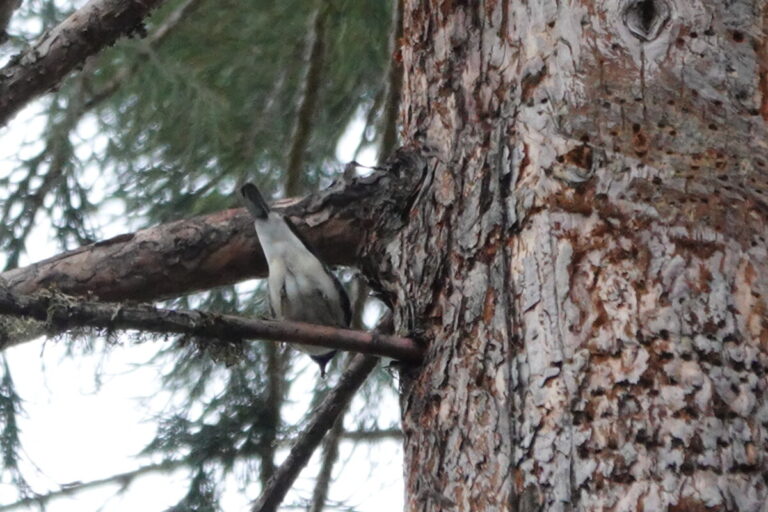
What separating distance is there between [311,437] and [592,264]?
872 millimetres

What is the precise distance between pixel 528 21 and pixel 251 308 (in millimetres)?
1508

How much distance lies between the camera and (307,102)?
9.63 feet

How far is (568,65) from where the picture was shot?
165cm

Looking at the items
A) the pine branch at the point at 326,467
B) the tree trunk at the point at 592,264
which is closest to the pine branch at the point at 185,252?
the tree trunk at the point at 592,264

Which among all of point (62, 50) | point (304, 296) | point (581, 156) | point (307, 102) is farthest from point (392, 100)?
point (581, 156)

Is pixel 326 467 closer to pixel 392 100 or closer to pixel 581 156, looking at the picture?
pixel 392 100

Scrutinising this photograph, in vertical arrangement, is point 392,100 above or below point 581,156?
above

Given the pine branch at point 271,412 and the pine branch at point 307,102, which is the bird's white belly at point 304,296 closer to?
the pine branch at point 271,412

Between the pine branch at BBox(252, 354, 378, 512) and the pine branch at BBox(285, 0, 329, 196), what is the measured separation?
2.50 feet

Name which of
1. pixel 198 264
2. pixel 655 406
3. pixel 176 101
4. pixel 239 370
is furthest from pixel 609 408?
pixel 176 101

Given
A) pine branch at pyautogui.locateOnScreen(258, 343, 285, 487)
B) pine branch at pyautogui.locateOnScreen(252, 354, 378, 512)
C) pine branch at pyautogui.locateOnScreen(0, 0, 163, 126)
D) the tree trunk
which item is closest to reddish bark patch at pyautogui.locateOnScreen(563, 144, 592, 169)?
the tree trunk

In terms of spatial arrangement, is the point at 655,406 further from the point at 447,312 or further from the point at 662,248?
the point at 447,312

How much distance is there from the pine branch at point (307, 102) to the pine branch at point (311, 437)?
2.50 feet

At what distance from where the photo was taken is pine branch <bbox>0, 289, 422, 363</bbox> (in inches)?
56.3
